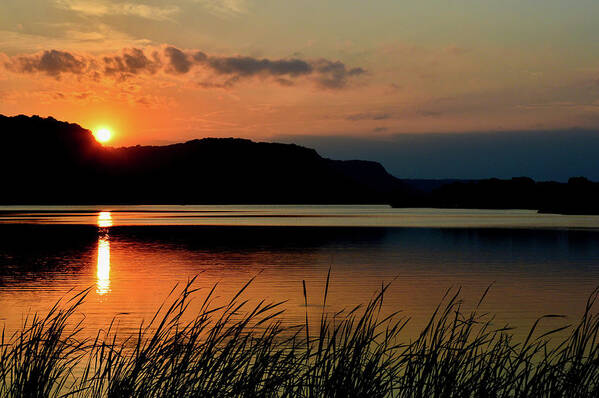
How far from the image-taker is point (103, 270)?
4581cm

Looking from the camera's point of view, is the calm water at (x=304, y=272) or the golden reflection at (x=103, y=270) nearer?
the calm water at (x=304, y=272)

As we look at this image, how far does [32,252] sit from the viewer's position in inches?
2322

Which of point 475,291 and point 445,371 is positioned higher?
point 445,371

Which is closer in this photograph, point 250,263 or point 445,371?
point 445,371

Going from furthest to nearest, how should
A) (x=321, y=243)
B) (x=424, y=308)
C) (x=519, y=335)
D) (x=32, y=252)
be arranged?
(x=321, y=243)
(x=32, y=252)
(x=424, y=308)
(x=519, y=335)

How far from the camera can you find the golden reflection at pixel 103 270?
118 ft

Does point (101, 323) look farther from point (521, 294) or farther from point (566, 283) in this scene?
point (566, 283)

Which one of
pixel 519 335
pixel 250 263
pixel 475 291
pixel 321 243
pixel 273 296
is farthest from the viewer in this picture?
pixel 321 243

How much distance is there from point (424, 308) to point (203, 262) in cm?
2486

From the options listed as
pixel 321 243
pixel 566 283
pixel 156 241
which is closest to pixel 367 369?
pixel 566 283

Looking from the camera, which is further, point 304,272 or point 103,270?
point 103,270

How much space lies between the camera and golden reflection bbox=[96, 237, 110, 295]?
36.0 meters

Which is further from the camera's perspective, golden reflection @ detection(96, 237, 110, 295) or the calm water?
golden reflection @ detection(96, 237, 110, 295)

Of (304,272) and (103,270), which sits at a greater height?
(304,272)
